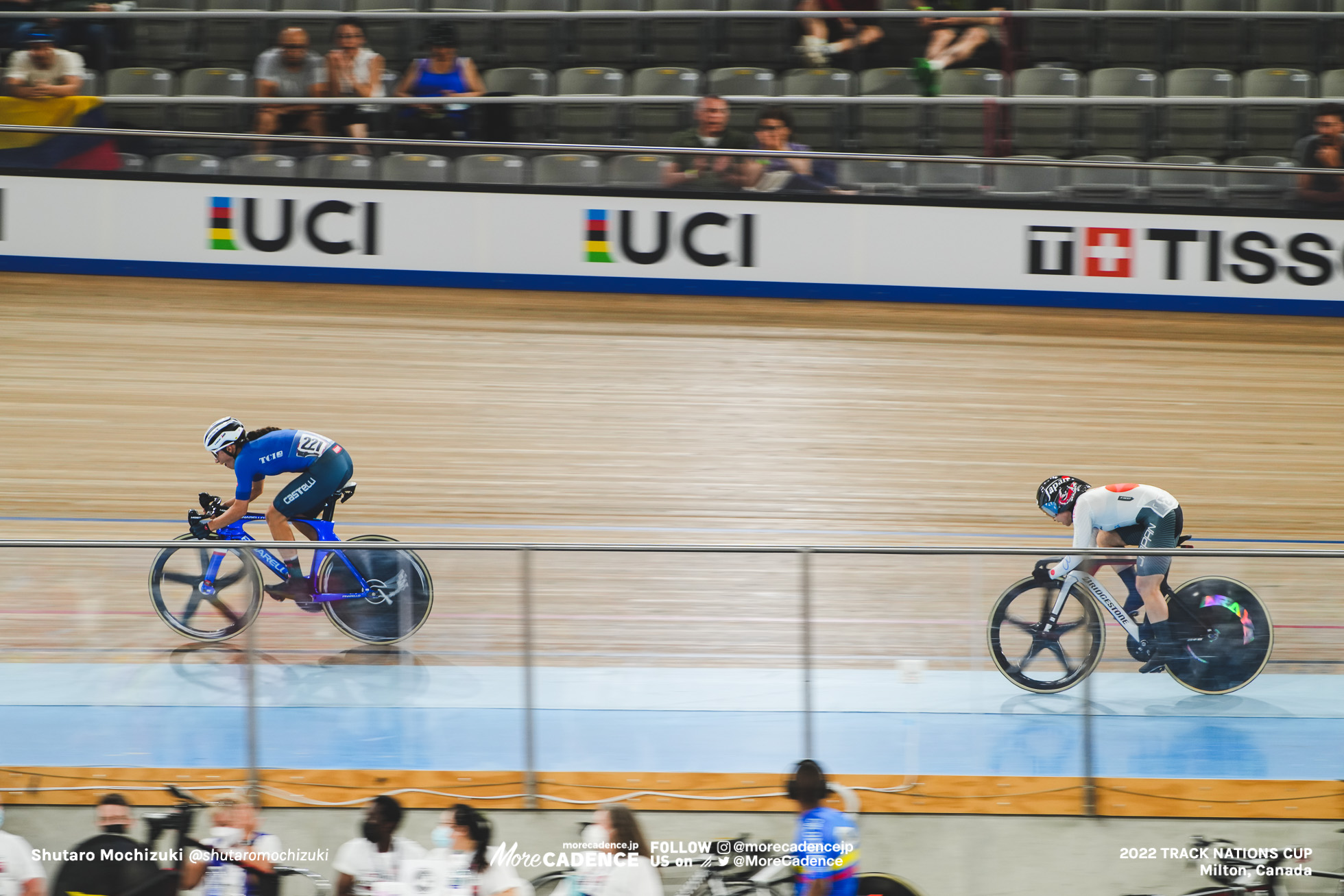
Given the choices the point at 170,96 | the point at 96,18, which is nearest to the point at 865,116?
the point at 170,96

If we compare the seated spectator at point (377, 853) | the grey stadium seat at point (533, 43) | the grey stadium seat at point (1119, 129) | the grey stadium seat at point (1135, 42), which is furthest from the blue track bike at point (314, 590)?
the grey stadium seat at point (1135, 42)

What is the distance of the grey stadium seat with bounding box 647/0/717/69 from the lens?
Answer: 10.9 m

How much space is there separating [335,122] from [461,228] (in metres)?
1.12

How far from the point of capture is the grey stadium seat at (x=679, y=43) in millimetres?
10875

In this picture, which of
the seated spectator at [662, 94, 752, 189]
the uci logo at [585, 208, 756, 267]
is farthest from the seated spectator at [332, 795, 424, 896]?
the seated spectator at [662, 94, 752, 189]

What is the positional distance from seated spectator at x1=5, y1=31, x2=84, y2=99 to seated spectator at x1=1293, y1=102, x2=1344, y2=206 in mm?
8323

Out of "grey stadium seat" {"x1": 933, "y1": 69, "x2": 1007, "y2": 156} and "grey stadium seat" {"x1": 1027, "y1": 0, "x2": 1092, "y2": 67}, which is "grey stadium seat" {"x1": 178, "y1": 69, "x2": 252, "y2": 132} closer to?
"grey stadium seat" {"x1": 933, "y1": 69, "x2": 1007, "y2": 156}

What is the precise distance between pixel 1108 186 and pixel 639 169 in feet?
10.2

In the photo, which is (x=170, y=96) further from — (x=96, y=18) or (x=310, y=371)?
(x=310, y=371)

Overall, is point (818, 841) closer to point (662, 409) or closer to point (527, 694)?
point (527, 694)

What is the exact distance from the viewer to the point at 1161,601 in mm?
4461

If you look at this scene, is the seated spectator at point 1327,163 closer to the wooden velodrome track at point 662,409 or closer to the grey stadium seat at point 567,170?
the wooden velodrome track at point 662,409

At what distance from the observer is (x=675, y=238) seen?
32.1 ft

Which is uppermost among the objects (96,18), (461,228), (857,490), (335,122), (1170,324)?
(96,18)
